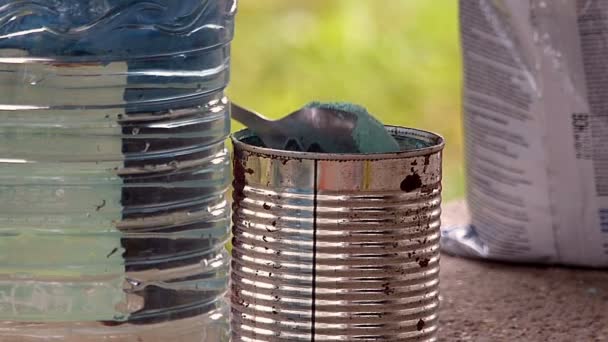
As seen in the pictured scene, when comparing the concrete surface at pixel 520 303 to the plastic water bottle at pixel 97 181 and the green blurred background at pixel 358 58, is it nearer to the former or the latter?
the plastic water bottle at pixel 97 181

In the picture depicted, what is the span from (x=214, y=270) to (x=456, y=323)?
1.08ft

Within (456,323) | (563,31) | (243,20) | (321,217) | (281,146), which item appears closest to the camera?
(321,217)

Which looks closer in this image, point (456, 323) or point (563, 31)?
point (456, 323)

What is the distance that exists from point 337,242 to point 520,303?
0.47m

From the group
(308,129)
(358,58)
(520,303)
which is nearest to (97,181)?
(308,129)

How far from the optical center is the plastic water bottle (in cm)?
107

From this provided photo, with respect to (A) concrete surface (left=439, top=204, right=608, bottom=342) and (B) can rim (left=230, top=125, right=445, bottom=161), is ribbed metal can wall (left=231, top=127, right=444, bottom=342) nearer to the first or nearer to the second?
(B) can rim (left=230, top=125, right=445, bottom=161)

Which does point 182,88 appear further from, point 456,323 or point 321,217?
point 456,323

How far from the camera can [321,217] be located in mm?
1016

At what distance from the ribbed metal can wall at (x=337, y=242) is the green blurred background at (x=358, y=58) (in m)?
1.77

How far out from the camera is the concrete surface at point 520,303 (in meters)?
1.32

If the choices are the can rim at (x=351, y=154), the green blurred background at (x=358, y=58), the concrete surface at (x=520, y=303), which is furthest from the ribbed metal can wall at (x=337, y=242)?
the green blurred background at (x=358, y=58)

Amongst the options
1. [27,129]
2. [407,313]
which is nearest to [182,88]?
[27,129]

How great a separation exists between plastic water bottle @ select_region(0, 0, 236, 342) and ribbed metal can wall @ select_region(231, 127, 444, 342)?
89 millimetres
